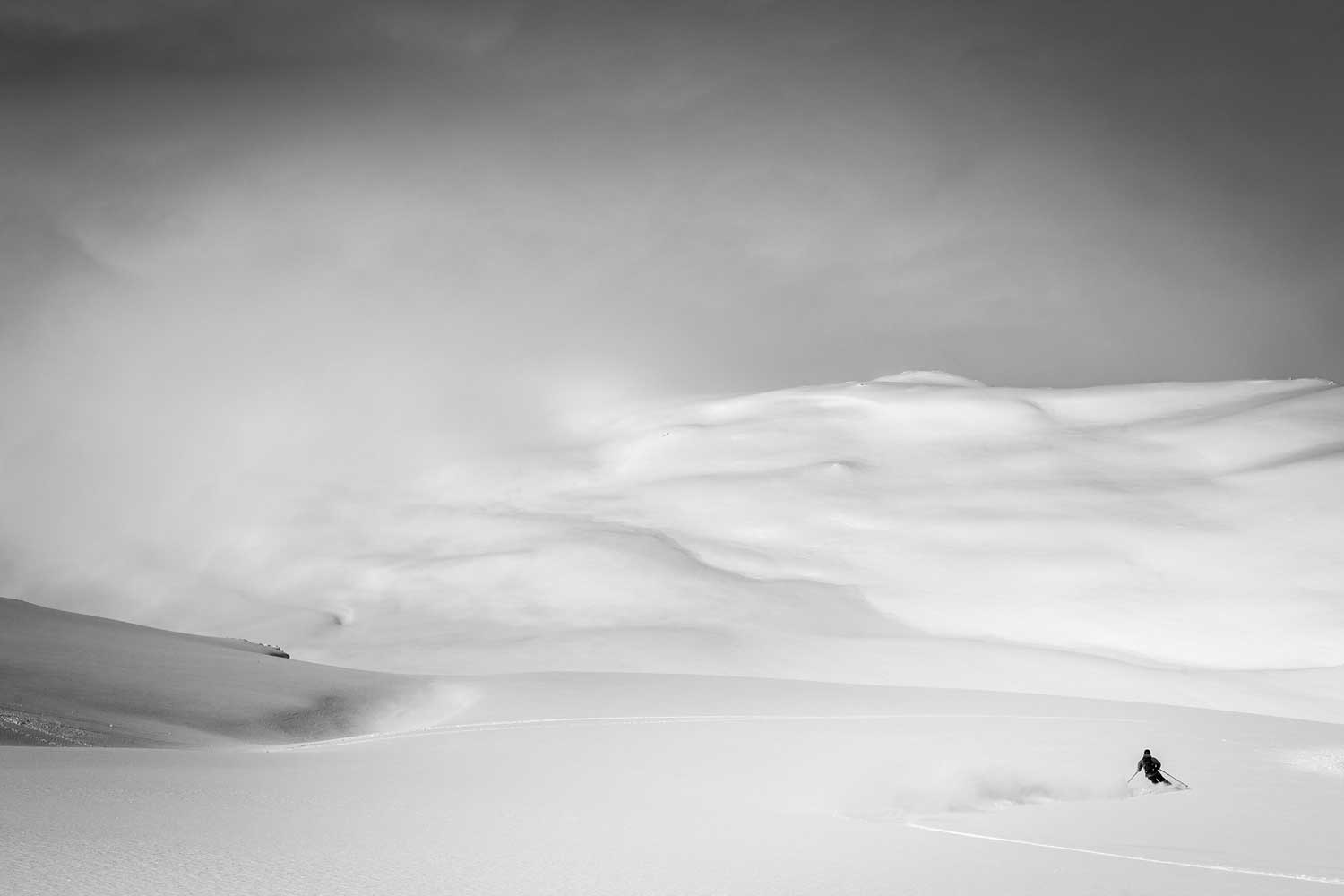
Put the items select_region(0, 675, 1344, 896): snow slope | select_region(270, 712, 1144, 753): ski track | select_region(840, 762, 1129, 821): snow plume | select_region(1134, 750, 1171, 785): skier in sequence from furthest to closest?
1. select_region(270, 712, 1144, 753): ski track
2. select_region(1134, 750, 1171, 785): skier
3. select_region(840, 762, 1129, 821): snow plume
4. select_region(0, 675, 1344, 896): snow slope

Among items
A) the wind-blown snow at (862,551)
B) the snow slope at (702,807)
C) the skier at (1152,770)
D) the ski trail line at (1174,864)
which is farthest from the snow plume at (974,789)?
the wind-blown snow at (862,551)

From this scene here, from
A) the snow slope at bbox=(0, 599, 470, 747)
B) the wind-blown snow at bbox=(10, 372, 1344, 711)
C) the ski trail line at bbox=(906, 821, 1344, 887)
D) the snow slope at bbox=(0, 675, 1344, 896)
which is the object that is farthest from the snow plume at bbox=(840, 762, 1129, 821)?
the snow slope at bbox=(0, 599, 470, 747)

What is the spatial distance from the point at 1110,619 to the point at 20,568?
1153cm

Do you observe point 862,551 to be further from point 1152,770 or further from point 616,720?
point 1152,770

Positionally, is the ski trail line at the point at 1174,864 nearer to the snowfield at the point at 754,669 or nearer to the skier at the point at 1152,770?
the snowfield at the point at 754,669

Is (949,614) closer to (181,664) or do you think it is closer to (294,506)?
(181,664)

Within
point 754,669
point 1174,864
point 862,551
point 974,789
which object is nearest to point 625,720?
point 974,789

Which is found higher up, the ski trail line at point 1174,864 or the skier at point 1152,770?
the skier at point 1152,770

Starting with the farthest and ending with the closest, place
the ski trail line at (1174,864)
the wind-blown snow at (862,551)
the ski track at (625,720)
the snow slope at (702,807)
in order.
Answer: the wind-blown snow at (862,551)
the ski track at (625,720)
the ski trail line at (1174,864)
the snow slope at (702,807)

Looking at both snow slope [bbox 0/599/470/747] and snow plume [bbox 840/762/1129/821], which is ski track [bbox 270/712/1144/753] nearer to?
snow slope [bbox 0/599/470/747]

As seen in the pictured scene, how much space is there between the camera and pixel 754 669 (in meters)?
6.58

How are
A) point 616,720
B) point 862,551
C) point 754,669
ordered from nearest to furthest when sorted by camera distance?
1. point 616,720
2. point 754,669
3. point 862,551

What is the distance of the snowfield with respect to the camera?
2.38 m

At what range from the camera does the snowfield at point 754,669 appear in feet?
7.81
